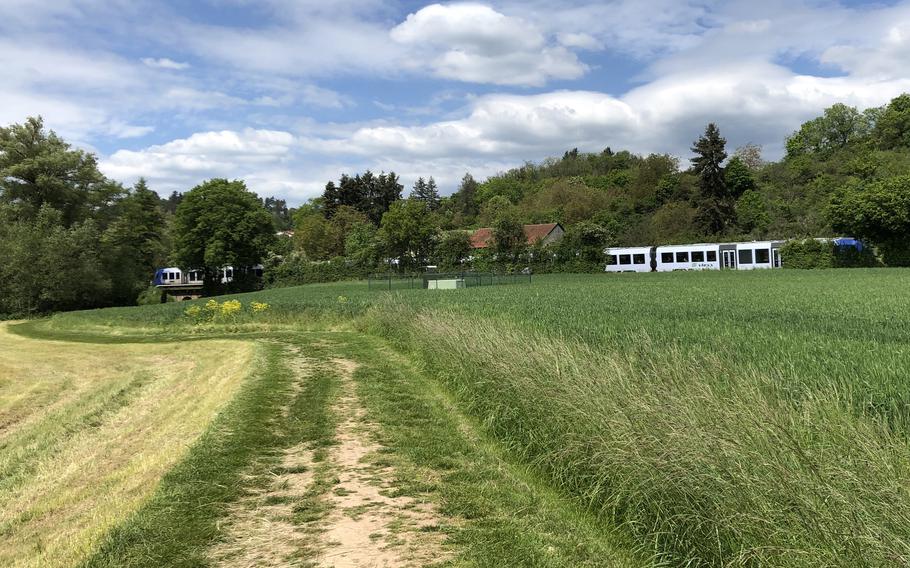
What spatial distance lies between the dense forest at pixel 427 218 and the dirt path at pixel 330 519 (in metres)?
41.8

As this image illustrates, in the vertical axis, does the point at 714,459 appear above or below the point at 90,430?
above

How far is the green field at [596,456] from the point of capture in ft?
10.5

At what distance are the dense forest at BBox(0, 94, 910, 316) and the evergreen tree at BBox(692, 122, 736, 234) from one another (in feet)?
0.47

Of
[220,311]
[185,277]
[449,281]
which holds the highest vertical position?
[185,277]

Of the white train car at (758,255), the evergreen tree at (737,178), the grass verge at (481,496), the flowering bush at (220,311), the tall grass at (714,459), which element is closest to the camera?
the tall grass at (714,459)

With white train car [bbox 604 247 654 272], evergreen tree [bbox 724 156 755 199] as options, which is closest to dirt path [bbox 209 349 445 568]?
white train car [bbox 604 247 654 272]

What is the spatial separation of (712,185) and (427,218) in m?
31.9

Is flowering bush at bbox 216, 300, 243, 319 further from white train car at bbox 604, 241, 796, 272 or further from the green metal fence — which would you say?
white train car at bbox 604, 241, 796, 272

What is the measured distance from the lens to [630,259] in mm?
50844

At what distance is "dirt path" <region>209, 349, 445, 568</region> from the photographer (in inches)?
164

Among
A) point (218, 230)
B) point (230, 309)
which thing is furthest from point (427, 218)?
point (230, 309)

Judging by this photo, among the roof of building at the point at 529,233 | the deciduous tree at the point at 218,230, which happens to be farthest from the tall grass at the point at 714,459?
the roof of building at the point at 529,233

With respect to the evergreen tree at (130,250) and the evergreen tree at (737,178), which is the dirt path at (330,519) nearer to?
the evergreen tree at (130,250)

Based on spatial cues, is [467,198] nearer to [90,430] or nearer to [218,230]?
[218,230]
